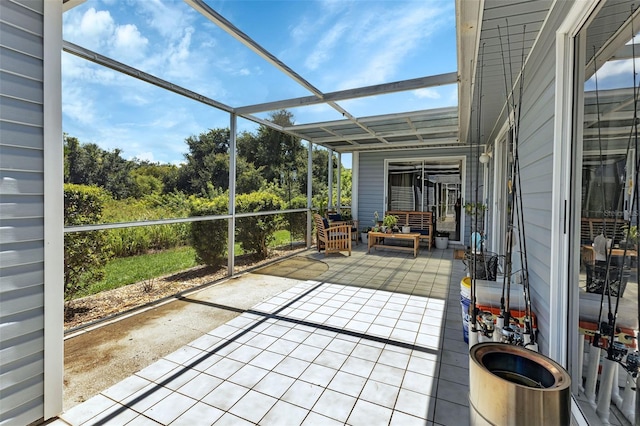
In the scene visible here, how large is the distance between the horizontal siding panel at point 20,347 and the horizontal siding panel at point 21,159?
0.88 m

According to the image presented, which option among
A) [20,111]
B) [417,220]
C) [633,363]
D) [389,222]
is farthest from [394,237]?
[20,111]

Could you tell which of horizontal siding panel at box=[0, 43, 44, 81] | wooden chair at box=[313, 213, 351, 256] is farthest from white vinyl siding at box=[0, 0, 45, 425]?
wooden chair at box=[313, 213, 351, 256]

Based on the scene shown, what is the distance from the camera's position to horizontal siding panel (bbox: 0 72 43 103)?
4.79ft

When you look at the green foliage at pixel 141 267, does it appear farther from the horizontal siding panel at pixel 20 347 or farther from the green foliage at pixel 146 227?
the horizontal siding panel at pixel 20 347

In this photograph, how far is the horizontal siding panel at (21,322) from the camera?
148 cm

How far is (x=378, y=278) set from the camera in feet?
15.4

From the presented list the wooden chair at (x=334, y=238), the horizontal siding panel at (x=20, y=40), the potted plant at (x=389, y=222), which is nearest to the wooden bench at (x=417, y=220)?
the potted plant at (x=389, y=222)

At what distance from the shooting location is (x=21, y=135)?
1.53 m

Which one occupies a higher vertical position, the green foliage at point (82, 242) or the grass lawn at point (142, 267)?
the green foliage at point (82, 242)

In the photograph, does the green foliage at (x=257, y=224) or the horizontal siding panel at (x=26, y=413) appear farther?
the green foliage at (x=257, y=224)

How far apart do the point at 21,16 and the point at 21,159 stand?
29.0 inches

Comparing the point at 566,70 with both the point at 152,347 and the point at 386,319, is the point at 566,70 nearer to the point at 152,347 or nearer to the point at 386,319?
the point at 386,319

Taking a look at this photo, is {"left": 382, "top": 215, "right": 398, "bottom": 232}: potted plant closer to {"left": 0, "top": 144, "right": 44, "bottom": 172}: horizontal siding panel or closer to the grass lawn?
the grass lawn

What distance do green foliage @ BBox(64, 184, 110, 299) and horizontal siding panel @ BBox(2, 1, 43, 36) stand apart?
197 cm
